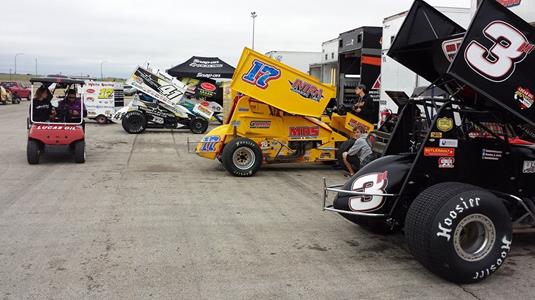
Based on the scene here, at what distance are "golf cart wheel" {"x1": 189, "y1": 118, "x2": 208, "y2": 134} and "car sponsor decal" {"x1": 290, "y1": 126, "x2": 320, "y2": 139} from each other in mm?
9720

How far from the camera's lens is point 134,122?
18.5m

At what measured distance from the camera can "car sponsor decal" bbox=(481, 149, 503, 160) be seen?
4.92m

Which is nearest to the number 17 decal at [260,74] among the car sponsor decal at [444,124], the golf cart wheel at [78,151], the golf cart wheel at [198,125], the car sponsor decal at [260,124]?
the car sponsor decal at [260,124]

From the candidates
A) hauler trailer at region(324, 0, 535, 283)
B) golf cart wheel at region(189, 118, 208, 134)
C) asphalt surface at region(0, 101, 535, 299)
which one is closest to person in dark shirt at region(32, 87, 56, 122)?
asphalt surface at region(0, 101, 535, 299)

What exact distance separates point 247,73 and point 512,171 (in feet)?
18.9

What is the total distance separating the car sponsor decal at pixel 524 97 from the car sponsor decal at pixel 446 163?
79cm

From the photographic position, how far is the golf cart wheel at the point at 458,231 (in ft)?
13.7

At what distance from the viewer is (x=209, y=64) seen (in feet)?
83.7

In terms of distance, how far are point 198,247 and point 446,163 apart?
8.84 feet

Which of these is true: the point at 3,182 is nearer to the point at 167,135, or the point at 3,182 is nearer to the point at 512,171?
the point at 512,171

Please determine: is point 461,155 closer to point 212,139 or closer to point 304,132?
point 304,132

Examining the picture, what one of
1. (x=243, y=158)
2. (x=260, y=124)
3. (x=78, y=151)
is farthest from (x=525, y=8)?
(x=78, y=151)

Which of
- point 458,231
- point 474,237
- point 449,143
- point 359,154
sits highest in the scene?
point 449,143

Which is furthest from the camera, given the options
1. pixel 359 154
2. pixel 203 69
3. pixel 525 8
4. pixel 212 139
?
pixel 203 69
